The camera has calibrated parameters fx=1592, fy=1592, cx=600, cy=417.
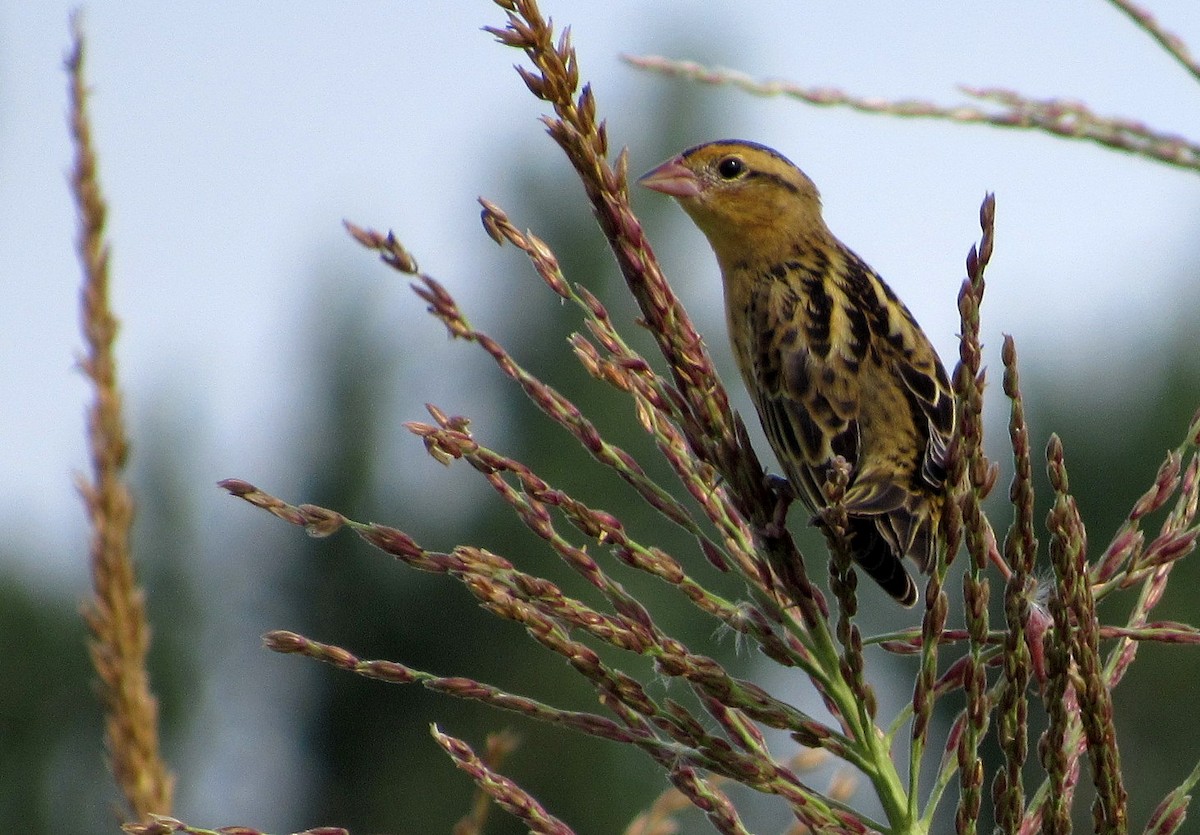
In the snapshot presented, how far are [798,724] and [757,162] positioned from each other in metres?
2.89

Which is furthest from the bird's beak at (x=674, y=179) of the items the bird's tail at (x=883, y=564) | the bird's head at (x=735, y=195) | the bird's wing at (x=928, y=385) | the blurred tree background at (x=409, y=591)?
the blurred tree background at (x=409, y=591)

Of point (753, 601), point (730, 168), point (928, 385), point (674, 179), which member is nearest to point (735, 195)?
point (730, 168)

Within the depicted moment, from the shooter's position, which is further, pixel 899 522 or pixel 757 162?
pixel 757 162

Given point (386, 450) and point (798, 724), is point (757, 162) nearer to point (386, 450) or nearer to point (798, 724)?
point (798, 724)

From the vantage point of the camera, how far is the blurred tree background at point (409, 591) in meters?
36.7

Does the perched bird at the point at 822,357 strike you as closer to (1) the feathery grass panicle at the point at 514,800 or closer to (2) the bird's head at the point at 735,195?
(2) the bird's head at the point at 735,195

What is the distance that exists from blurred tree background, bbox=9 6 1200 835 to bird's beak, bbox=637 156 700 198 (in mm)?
30058

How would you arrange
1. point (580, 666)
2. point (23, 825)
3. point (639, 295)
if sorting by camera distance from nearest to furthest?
point (580, 666) → point (639, 295) → point (23, 825)

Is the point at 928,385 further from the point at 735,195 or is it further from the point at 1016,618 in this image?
the point at 1016,618

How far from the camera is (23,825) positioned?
1380 inches

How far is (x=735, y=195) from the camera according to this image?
15.2ft

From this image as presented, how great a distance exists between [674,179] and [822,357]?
0.93 m

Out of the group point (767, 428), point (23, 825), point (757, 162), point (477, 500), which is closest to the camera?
point (767, 428)

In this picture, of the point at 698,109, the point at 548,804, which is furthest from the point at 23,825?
the point at 698,109
